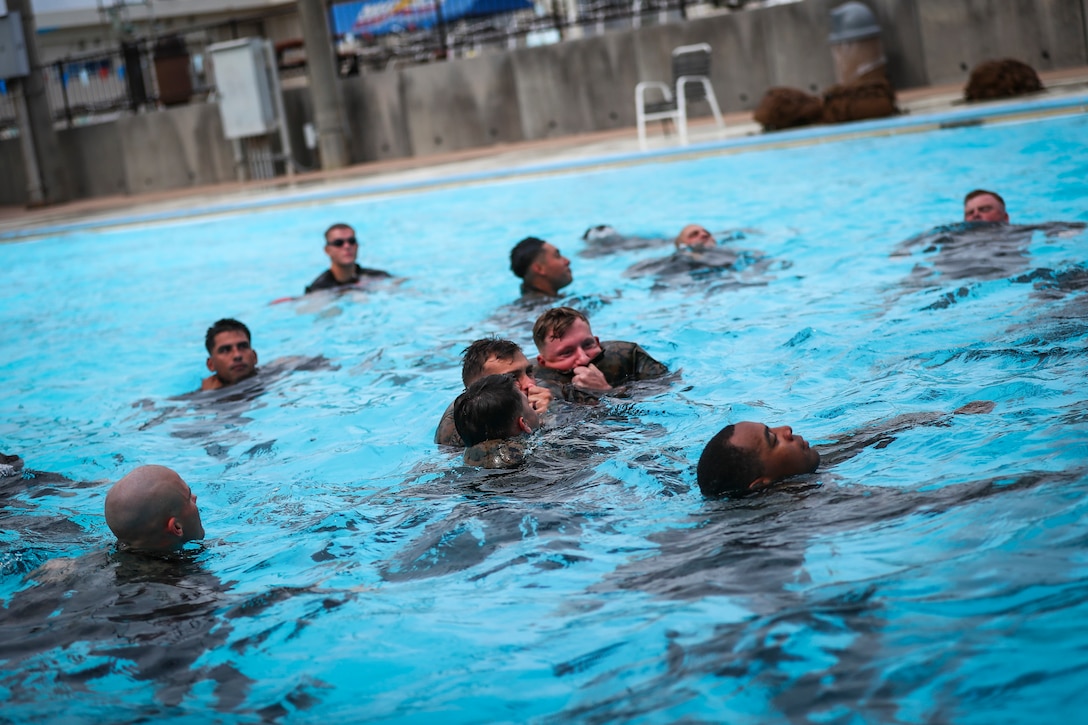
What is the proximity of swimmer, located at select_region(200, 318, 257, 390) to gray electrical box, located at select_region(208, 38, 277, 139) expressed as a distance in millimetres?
13875

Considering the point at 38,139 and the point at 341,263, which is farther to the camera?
the point at 38,139

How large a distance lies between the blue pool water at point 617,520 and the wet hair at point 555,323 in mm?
554

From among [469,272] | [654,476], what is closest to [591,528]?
[654,476]

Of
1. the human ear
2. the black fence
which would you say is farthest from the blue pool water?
the black fence

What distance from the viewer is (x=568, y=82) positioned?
20.5 meters

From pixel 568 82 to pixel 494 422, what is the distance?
16.5 meters

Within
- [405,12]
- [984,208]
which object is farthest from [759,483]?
[405,12]

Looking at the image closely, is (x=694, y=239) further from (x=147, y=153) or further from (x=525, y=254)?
(x=147, y=153)

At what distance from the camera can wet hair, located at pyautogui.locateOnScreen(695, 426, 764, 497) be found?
3.98 m

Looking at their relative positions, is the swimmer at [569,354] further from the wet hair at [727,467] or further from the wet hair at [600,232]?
the wet hair at [600,232]

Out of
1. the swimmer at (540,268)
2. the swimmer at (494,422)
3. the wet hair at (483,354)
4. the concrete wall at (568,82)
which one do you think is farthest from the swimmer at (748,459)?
the concrete wall at (568,82)

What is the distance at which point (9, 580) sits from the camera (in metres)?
4.38

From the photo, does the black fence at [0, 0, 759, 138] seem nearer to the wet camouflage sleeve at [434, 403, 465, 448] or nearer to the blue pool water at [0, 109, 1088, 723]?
the blue pool water at [0, 109, 1088, 723]

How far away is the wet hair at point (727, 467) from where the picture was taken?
3.98 m
